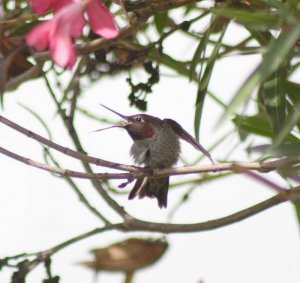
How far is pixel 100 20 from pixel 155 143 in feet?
4.38

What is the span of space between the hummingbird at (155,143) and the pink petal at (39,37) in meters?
1.12

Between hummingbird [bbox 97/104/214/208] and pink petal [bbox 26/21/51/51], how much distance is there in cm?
112

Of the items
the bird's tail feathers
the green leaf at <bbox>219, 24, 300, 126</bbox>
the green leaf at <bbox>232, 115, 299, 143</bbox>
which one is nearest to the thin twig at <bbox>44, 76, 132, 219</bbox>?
the bird's tail feathers

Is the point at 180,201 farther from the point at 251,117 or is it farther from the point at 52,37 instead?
the point at 52,37

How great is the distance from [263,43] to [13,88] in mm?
600

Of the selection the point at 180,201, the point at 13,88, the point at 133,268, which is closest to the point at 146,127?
the point at 180,201

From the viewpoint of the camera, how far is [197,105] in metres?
1.59

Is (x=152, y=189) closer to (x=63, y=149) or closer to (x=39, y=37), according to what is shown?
(x=63, y=149)

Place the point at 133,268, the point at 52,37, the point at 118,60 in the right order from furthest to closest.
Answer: the point at 118,60 → the point at 133,268 → the point at 52,37

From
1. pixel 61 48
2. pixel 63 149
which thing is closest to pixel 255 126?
pixel 63 149

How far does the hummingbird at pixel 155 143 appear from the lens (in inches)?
83.5

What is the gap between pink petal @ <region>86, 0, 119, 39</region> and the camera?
111 cm

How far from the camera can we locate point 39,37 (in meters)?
0.98

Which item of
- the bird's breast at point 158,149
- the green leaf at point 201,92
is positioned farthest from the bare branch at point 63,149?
the bird's breast at point 158,149
